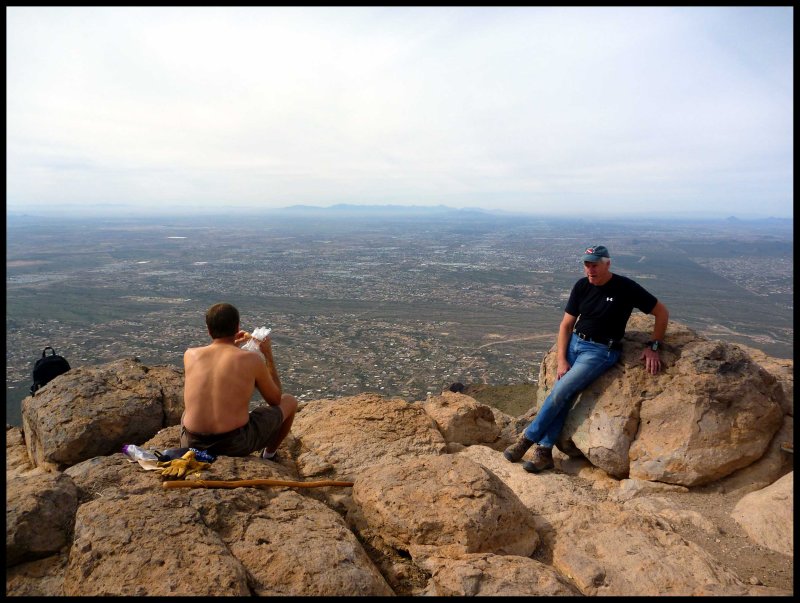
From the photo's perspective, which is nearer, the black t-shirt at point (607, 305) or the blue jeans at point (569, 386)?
the black t-shirt at point (607, 305)

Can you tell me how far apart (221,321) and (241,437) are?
1173 millimetres

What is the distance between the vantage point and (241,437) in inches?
189

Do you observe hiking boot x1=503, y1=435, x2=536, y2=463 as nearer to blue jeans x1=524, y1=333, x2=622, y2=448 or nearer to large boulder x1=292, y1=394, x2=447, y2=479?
blue jeans x1=524, y1=333, x2=622, y2=448

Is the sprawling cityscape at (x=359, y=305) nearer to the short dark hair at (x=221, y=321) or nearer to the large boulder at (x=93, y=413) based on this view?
the large boulder at (x=93, y=413)

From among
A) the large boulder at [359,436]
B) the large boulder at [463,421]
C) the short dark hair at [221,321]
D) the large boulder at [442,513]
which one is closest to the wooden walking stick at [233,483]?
the large boulder at [442,513]

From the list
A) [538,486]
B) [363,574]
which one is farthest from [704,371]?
[363,574]

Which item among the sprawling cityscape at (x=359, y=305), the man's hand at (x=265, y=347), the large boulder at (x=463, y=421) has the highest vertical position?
the man's hand at (x=265, y=347)

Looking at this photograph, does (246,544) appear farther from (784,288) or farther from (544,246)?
(544,246)

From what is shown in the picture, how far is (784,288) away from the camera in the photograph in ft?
304

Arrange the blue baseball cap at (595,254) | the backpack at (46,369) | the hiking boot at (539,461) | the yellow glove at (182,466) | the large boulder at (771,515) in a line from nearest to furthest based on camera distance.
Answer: the yellow glove at (182,466) < the large boulder at (771,515) < the blue baseball cap at (595,254) < the hiking boot at (539,461) < the backpack at (46,369)

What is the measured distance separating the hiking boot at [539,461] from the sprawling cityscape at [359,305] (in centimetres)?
3008

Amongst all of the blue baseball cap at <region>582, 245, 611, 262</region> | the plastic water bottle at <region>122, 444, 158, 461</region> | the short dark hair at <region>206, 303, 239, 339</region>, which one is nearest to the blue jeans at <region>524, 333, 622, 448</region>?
the blue baseball cap at <region>582, 245, 611, 262</region>

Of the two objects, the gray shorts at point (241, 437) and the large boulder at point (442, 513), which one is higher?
the gray shorts at point (241, 437)

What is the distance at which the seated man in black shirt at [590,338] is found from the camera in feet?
18.9
